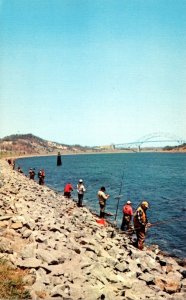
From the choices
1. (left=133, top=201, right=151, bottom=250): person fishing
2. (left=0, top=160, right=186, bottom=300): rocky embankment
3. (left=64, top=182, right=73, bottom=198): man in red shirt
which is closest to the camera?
(left=0, top=160, right=186, bottom=300): rocky embankment

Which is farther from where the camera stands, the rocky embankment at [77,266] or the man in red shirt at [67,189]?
the man in red shirt at [67,189]

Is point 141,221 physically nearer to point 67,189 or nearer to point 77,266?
point 77,266

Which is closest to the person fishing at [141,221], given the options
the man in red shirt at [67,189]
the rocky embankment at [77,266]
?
the rocky embankment at [77,266]

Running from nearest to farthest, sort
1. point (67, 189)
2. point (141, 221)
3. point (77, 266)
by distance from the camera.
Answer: point (77, 266)
point (141, 221)
point (67, 189)

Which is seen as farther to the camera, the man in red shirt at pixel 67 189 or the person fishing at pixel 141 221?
the man in red shirt at pixel 67 189

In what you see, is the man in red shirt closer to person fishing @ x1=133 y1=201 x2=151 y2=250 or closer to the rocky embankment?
person fishing @ x1=133 y1=201 x2=151 y2=250

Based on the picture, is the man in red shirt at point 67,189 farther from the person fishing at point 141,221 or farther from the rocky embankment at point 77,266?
the rocky embankment at point 77,266

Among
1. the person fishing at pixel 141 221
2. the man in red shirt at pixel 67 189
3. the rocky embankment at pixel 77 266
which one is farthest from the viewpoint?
the man in red shirt at pixel 67 189

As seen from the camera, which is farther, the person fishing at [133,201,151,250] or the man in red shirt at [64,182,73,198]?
the man in red shirt at [64,182,73,198]

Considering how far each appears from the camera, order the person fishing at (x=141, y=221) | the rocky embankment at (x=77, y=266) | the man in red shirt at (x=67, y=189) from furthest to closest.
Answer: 1. the man in red shirt at (x=67, y=189)
2. the person fishing at (x=141, y=221)
3. the rocky embankment at (x=77, y=266)

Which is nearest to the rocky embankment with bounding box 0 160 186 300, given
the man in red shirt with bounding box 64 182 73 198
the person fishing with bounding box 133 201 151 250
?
the person fishing with bounding box 133 201 151 250

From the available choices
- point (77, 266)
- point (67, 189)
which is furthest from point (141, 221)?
point (67, 189)

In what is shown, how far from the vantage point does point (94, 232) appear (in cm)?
1573

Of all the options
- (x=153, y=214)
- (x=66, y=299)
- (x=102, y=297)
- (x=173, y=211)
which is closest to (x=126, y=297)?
(x=102, y=297)
